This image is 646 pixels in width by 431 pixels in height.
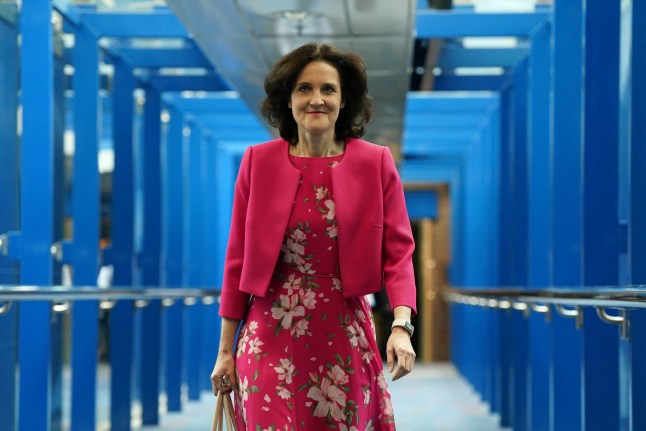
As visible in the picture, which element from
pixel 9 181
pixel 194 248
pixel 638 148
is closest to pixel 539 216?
pixel 638 148

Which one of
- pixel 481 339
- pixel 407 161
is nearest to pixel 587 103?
pixel 481 339

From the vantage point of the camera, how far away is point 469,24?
749 centimetres

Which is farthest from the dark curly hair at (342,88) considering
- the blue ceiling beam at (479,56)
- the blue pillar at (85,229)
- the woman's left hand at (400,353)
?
→ the blue ceiling beam at (479,56)

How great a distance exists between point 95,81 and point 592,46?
10.1 ft

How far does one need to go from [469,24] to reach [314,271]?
16.9ft

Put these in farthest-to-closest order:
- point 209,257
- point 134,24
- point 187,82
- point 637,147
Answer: point 209,257 < point 187,82 < point 134,24 < point 637,147

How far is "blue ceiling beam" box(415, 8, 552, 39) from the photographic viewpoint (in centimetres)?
742

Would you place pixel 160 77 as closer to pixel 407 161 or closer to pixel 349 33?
pixel 349 33

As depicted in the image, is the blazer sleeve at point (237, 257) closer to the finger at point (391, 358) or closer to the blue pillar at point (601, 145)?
the finger at point (391, 358)

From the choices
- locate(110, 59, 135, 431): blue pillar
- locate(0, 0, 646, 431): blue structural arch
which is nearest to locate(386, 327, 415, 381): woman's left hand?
locate(0, 0, 646, 431): blue structural arch

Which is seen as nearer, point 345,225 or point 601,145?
point 345,225

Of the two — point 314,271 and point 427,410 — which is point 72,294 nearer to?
point 314,271

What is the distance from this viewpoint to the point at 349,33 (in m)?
6.57

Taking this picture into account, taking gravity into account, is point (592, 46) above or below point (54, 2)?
below
